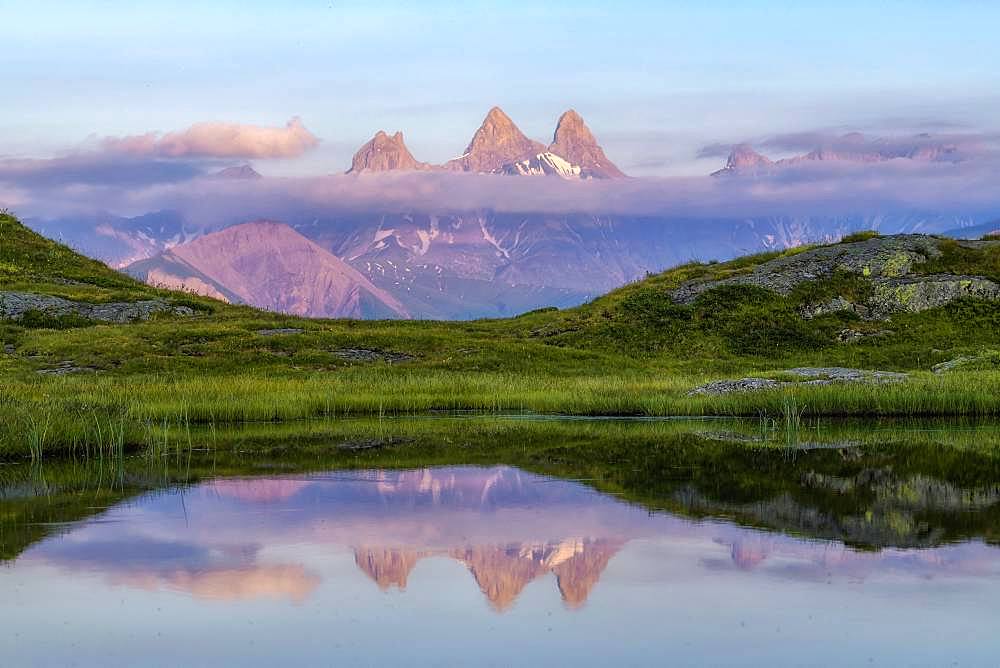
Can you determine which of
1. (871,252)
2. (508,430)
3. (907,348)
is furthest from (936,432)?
(871,252)

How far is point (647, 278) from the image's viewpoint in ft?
230

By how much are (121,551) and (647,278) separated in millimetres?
54406

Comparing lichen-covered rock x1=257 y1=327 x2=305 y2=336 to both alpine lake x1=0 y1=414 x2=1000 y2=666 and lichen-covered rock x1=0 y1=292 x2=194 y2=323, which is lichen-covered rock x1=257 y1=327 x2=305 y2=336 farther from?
alpine lake x1=0 y1=414 x2=1000 y2=666

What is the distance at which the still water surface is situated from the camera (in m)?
13.1

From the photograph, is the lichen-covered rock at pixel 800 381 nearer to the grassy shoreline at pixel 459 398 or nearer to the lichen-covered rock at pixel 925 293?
the grassy shoreline at pixel 459 398

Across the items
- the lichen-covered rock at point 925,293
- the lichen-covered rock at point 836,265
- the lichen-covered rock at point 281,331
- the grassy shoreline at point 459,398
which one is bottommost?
the grassy shoreline at point 459,398

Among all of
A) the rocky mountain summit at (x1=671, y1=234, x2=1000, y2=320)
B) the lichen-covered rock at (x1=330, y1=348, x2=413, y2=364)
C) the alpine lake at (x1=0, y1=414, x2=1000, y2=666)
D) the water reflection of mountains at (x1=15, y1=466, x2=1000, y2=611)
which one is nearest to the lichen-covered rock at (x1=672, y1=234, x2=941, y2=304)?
the rocky mountain summit at (x1=671, y1=234, x2=1000, y2=320)

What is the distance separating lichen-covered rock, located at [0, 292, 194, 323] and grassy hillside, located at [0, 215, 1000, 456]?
1160 mm

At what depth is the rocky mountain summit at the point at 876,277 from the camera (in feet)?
193

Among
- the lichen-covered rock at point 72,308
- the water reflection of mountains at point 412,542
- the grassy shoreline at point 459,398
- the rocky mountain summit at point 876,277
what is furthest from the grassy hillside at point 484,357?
the water reflection of mountains at point 412,542

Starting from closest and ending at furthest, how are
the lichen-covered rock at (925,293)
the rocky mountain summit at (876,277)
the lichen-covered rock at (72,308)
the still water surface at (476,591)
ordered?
the still water surface at (476,591) < the lichen-covered rock at (925,293) < the rocky mountain summit at (876,277) < the lichen-covered rock at (72,308)

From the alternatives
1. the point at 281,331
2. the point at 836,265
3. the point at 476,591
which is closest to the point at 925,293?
the point at 836,265

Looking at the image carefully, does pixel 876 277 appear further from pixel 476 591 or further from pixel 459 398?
pixel 476 591

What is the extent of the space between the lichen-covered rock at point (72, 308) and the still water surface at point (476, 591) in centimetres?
4100
